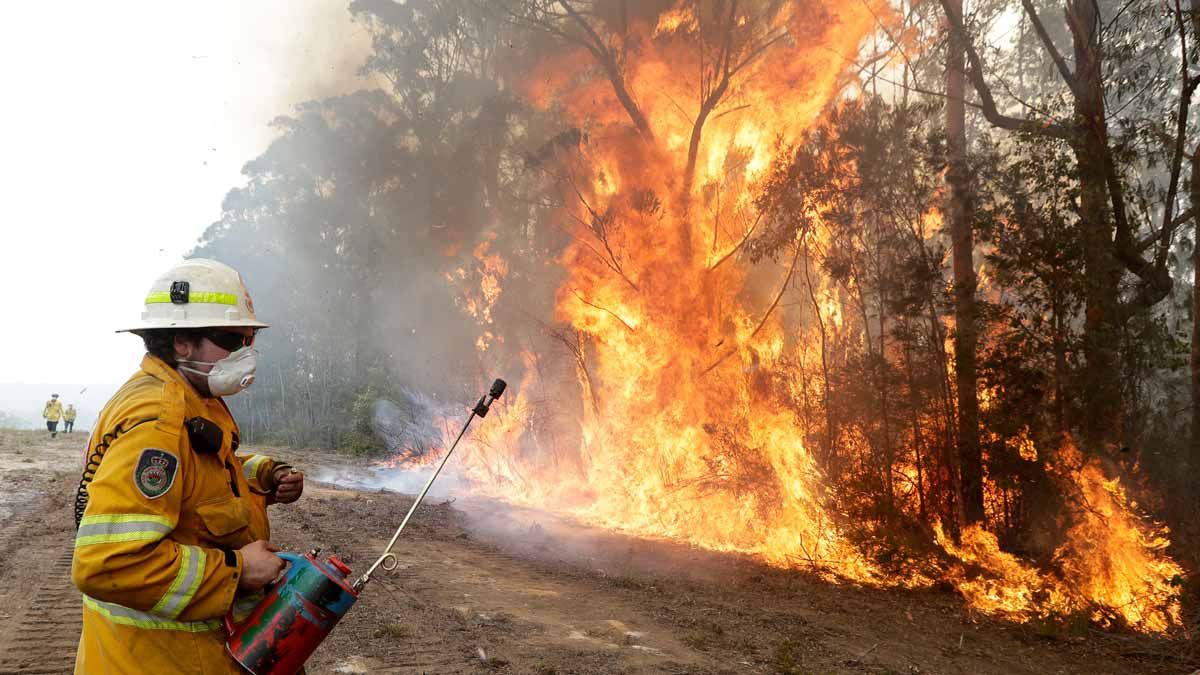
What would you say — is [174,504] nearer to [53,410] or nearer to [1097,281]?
[1097,281]

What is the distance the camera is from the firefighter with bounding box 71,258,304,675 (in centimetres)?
223

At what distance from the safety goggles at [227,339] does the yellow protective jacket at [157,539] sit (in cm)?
18

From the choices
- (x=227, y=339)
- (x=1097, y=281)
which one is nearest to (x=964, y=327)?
(x=1097, y=281)

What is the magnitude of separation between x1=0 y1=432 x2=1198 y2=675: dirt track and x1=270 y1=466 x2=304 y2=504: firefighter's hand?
2.99m

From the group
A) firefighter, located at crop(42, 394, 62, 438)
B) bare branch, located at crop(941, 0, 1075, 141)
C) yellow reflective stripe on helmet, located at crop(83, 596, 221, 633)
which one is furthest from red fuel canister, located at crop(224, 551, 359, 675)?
firefighter, located at crop(42, 394, 62, 438)

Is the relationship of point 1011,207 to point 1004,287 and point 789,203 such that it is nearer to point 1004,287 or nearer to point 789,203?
point 1004,287

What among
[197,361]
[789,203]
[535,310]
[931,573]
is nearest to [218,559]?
[197,361]

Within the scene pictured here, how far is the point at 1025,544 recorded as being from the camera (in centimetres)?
928

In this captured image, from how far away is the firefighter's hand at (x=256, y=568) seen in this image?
2469 mm

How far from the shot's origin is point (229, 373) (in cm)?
267

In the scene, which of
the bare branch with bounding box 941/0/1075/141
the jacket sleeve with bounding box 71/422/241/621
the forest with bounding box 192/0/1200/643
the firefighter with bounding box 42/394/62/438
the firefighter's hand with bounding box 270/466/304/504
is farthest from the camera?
the firefighter with bounding box 42/394/62/438

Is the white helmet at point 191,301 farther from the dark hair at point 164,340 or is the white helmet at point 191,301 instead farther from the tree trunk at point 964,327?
the tree trunk at point 964,327

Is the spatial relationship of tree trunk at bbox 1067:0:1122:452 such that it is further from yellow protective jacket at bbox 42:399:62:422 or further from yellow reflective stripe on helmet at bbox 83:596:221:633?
yellow protective jacket at bbox 42:399:62:422

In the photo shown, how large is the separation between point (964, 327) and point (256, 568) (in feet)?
28.5
